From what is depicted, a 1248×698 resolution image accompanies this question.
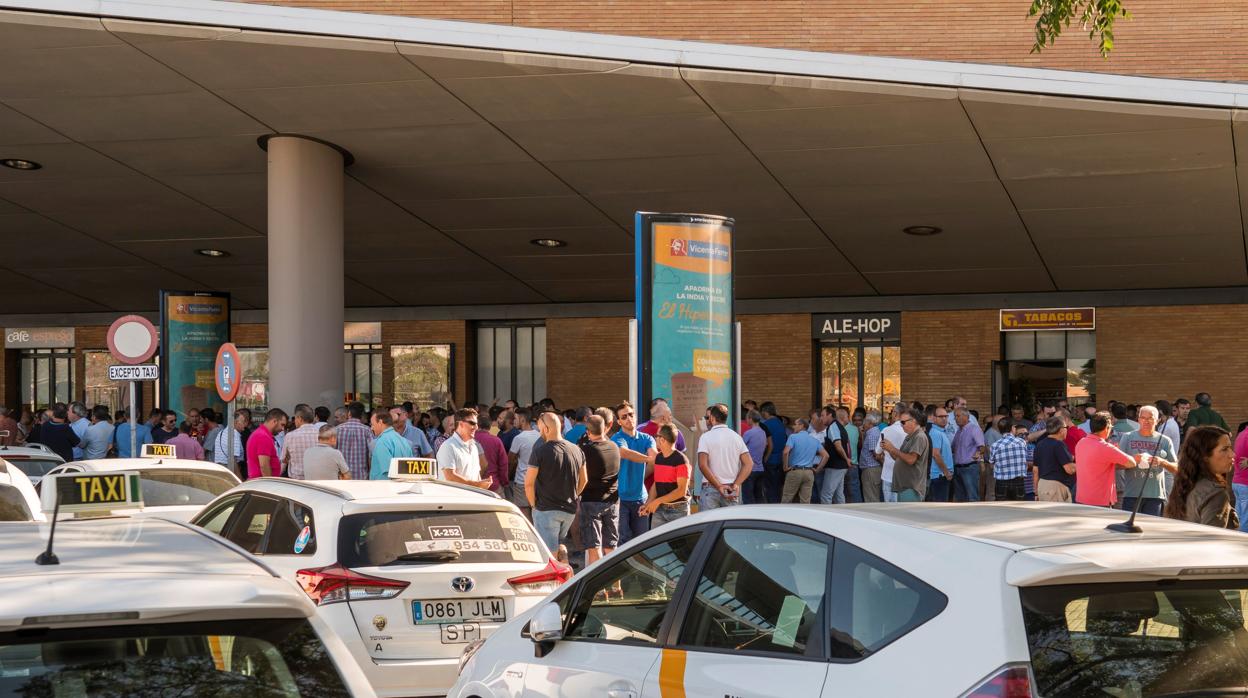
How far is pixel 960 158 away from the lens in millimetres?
17922

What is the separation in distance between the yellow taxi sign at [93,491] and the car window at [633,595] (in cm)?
168

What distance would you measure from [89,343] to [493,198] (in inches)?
711

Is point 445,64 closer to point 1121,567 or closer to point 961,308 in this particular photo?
point 1121,567

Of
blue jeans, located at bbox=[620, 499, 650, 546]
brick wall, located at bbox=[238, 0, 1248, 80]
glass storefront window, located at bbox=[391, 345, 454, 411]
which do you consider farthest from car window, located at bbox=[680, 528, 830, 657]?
glass storefront window, located at bbox=[391, 345, 454, 411]

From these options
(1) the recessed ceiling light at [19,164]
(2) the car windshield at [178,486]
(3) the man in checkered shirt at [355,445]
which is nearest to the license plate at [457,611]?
(2) the car windshield at [178,486]

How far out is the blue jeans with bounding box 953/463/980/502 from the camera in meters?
17.9

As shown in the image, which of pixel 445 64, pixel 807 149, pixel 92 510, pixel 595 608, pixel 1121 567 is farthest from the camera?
pixel 807 149

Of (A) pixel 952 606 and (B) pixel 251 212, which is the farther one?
(B) pixel 251 212

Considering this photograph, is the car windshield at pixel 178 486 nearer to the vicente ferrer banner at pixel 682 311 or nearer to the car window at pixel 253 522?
the car window at pixel 253 522

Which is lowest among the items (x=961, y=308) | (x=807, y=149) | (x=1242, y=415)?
(x=1242, y=415)

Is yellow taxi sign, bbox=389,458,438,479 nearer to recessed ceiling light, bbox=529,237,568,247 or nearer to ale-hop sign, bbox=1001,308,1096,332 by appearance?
recessed ceiling light, bbox=529,237,568,247

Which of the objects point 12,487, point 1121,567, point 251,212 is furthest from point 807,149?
point 1121,567

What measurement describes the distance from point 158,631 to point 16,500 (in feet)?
19.2

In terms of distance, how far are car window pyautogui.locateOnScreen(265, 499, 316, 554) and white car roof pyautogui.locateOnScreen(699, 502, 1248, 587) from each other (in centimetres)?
343
